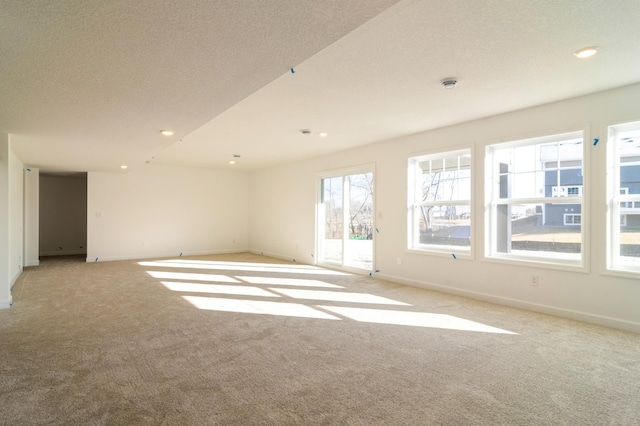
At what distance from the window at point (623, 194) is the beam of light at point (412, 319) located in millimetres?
1534

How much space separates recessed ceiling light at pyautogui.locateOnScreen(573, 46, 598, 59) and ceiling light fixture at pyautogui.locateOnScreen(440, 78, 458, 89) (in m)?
0.95

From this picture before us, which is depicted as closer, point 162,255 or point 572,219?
point 572,219

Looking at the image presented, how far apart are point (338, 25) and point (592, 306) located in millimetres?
4008

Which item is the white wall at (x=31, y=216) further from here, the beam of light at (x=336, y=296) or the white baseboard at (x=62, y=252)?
the beam of light at (x=336, y=296)

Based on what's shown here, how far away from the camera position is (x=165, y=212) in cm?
932

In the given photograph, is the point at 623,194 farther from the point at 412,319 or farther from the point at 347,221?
the point at 347,221

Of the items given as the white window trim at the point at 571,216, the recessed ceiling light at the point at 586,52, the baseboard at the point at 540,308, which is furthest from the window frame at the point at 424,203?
the recessed ceiling light at the point at 586,52

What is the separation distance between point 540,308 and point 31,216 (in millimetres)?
9938

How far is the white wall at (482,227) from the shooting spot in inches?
145

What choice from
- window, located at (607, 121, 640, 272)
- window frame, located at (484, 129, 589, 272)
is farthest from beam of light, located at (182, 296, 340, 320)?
window, located at (607, 121, 640, 272)

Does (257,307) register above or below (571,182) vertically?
below

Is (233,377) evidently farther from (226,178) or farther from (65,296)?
(226,178)

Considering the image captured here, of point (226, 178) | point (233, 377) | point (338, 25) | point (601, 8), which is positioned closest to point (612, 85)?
point (601, 8)

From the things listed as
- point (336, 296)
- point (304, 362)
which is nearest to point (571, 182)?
point (336, 296)
